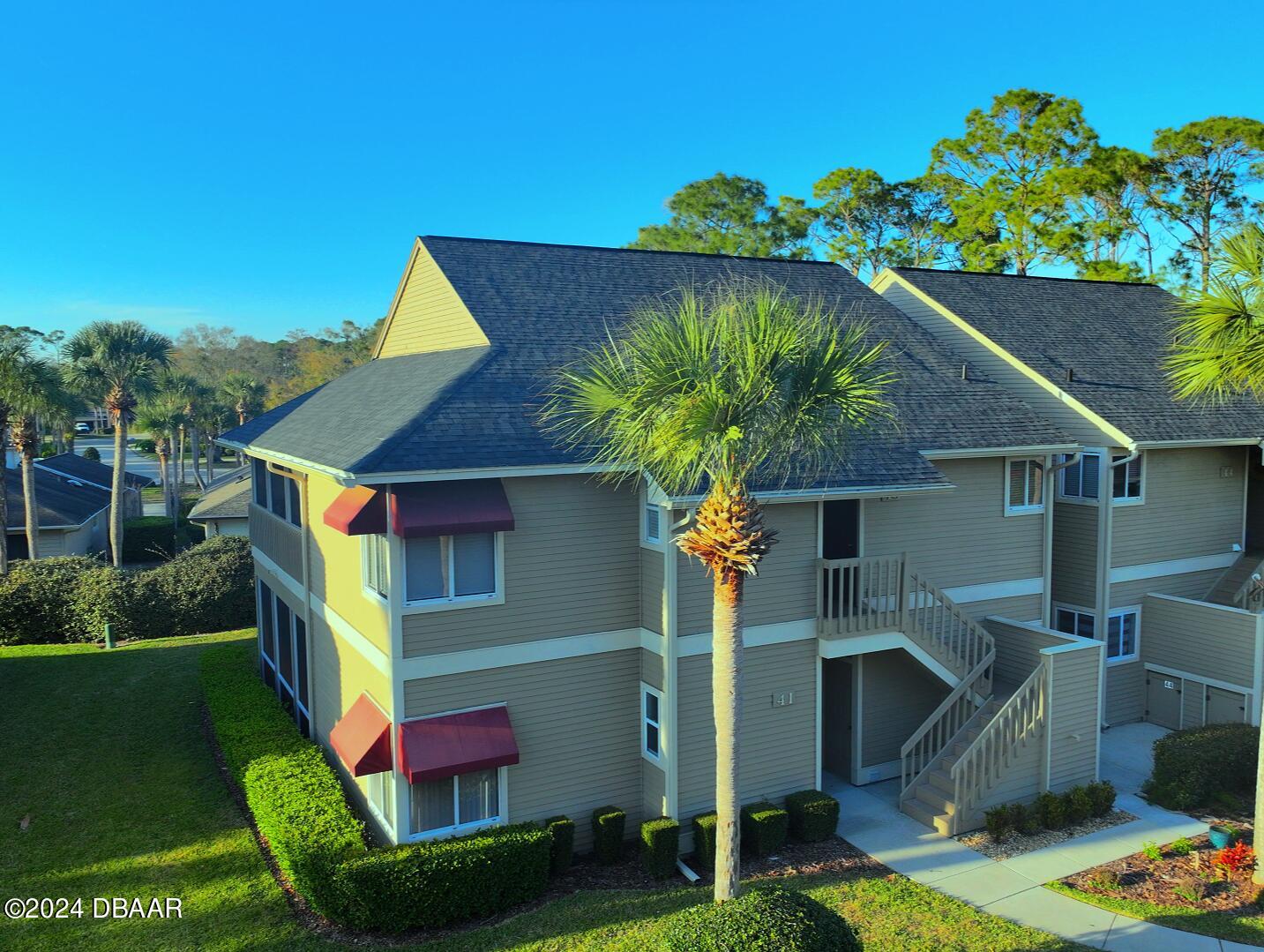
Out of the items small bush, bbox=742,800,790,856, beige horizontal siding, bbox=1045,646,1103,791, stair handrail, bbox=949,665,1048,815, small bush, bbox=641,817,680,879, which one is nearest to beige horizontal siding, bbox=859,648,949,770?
stair handrail, bbox=949,665,1048,815

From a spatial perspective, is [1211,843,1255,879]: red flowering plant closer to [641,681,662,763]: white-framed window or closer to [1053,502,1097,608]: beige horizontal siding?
[1053,502,1097,608]: beige horizontal siding

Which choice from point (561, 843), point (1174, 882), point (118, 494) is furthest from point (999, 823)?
point (118, 494)

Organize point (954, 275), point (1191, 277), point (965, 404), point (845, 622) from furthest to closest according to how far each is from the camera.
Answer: point (1191, 277) < point (954, 275) < point (965, 404) < point (845, 622)

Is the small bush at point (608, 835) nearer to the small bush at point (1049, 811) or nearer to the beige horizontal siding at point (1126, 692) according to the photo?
the small bush at point (1049, 811)

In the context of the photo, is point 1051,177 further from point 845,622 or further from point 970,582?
point 845,622

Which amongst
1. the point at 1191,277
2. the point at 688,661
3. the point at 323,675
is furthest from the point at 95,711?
the point at 1191,277

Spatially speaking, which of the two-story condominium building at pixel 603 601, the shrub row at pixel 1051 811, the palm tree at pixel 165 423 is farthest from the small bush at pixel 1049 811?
the palm tree at pixel 165 423
